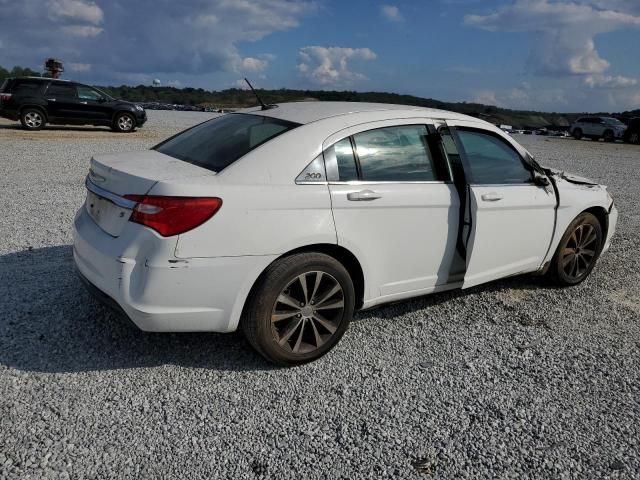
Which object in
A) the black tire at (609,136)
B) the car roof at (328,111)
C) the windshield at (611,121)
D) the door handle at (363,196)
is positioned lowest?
the door handle at (363,196)

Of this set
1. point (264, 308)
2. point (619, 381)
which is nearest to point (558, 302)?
point (619, 381)

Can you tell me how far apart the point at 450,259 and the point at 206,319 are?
6.11ft

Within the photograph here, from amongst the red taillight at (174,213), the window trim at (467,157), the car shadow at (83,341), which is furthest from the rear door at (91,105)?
the red taillight at (174,213)

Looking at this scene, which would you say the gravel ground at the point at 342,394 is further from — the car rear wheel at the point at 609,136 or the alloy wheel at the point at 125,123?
the car rear wheel at the point at 609,136

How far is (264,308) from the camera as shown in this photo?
323cm

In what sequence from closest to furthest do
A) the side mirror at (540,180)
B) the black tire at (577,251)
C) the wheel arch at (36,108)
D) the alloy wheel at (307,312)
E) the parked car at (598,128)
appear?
1. the alloy wheel at (307,312)
2. the side mirror at (540,180)
3. the black tire at (577,251)
4. the wheel arch at (36,108)
5. the parked car at (598,128)

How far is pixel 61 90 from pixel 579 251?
1795 centimetres

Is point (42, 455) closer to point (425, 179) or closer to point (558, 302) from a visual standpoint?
point (425, 179)

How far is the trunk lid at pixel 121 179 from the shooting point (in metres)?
3.13

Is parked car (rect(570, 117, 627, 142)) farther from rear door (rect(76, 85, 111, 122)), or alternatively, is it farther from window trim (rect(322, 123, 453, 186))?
window trim (rect(322, 123, 453, 186))

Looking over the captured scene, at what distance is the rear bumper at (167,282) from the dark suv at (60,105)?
1750cm

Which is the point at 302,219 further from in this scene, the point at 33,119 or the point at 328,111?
the point at 33,119

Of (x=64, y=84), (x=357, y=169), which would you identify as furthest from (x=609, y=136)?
(x=357, y=169)

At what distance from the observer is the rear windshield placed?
346 cm
